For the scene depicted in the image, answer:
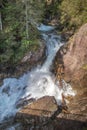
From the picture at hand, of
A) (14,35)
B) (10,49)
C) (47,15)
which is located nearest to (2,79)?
(10,49)

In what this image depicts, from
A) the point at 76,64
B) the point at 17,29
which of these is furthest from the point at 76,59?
the point at 17,29

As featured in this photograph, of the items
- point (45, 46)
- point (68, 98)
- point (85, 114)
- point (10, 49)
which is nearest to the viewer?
point (85, 114)

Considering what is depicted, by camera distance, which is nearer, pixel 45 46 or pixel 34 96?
pixel 34 96

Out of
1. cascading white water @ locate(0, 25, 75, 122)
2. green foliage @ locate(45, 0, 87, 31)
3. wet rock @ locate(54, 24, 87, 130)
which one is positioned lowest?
cascading white water @ locate(0, 25, 75, 122)

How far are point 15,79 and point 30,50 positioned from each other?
3.49 metres

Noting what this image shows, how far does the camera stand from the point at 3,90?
22.9 m

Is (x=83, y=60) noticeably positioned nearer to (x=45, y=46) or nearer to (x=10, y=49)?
(x=45, y=46)

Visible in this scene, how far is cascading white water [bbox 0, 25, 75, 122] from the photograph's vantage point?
21359mm

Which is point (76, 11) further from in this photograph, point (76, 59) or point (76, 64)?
point (76, 64)

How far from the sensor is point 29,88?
76.2 ft

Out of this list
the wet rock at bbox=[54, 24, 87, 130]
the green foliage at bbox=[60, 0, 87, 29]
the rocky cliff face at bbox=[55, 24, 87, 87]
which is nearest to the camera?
the wet rock at bbox=[54, 24, 87, 130]

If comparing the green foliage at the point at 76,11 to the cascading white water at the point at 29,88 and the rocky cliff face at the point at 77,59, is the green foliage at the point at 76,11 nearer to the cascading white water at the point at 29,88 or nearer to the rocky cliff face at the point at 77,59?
the rocky cliff face at the point at 77,59

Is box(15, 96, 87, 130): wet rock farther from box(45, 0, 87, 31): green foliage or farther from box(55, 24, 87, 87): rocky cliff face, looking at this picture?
box(45, 0, 87, 31): green foliage

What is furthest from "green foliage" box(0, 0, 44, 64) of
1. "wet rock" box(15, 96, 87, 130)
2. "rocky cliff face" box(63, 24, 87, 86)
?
"wet rock" box(15, 96, 87, 130)
